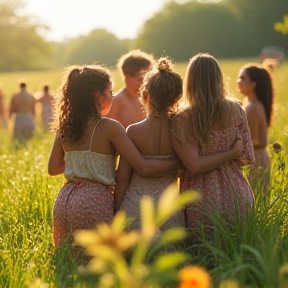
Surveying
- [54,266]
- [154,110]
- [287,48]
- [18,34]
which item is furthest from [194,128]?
[18,34]

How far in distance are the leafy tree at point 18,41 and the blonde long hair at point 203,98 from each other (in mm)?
97467

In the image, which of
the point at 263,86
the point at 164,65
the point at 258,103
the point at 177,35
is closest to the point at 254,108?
the point at 258,103

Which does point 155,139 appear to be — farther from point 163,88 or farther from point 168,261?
point 168,261

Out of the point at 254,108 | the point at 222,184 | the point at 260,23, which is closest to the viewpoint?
the point at 222,184

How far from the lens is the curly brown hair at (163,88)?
3.94 metres

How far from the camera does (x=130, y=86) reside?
5758 millimetres

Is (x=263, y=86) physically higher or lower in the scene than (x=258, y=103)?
higher

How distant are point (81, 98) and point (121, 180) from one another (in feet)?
1.92

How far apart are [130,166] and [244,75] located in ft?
8.47

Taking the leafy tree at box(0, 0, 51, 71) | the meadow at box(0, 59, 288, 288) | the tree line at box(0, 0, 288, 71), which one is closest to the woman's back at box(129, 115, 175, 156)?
the meadow at box(0, 59, 288, 288)

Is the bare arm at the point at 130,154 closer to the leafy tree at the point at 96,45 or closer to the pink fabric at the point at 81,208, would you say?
the pink fabric at the point at 81,208

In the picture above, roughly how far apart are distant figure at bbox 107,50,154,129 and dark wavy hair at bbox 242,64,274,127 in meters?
1.09

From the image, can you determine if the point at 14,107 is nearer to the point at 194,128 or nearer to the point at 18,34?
the point at 194,128

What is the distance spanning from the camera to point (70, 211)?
388 cm
